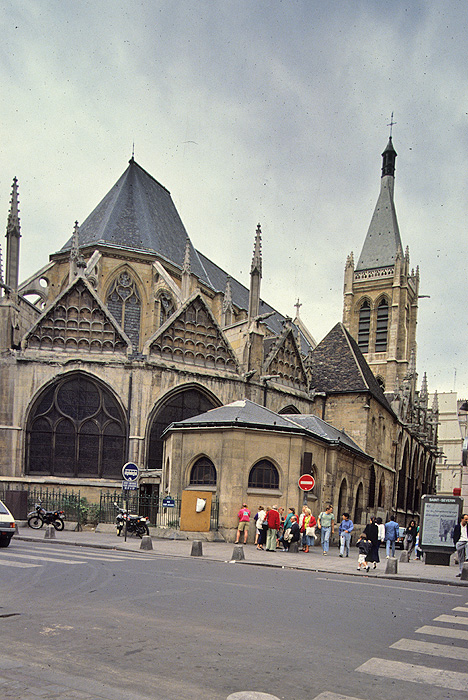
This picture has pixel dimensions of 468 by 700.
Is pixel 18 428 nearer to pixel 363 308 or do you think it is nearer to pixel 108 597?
pixel 108 597

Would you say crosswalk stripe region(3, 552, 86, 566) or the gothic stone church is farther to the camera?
the gothic stone church

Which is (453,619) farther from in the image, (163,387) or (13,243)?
(13,243)

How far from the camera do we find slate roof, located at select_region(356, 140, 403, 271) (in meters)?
65.3

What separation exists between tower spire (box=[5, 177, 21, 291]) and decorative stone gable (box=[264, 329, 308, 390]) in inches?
454

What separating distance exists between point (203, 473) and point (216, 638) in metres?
15.4

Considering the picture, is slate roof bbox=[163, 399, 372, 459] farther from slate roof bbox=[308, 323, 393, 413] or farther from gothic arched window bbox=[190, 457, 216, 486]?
slate roof bbox=[308, 323, 393, 413]

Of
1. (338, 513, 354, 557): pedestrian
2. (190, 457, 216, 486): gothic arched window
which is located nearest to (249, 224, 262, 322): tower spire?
(190, 457, 216, 486): gothic arched window

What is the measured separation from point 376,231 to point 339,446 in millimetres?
47600

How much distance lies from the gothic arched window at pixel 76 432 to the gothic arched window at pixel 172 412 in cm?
122

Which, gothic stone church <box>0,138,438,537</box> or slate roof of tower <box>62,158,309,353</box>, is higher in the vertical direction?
slate roof of tower <box>62,158,309,353</box>

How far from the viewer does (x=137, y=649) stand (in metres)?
5.70

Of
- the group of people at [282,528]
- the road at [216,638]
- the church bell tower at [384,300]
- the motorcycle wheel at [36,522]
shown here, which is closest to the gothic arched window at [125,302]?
the motorcycle wheel at [36,522]

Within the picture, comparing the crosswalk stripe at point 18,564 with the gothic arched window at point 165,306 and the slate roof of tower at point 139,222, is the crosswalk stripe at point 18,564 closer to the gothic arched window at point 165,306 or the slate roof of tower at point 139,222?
the gothic arched window at point 165,306

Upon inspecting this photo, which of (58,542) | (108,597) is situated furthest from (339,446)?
(108,597)
